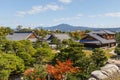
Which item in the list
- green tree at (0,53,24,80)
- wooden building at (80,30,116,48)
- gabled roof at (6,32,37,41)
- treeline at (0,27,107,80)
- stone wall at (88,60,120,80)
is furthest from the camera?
gabled roof at (6,32,37,41)

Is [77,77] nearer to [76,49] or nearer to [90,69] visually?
[90,69]

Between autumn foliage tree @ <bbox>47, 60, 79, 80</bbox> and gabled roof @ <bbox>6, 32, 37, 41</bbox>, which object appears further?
gabled roof @ <bbox>6, 32, 37, 41</bbox>

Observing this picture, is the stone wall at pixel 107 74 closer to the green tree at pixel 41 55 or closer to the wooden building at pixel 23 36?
the green tree at pixel 41 55

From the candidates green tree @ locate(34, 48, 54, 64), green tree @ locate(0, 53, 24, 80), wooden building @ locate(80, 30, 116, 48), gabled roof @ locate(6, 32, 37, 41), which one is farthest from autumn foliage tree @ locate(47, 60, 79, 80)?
gabled roof @ locate(6, 32, 37, 41)

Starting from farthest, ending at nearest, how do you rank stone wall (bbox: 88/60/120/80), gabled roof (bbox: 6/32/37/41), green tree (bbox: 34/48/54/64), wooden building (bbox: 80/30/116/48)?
gabled roof (bbox: 6/32/37/41)
wooden building (bbox: 80/30/116/48)
green tree (bbox: 34/48/54/64)
stone wall (bbox: 88/60/120/80)

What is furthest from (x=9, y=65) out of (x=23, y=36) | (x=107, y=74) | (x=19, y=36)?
(x=19, y=36)

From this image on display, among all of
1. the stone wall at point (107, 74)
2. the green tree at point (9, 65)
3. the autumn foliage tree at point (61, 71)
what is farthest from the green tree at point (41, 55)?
the stone wall at point (107, 74)

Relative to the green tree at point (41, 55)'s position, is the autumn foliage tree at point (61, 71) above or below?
below

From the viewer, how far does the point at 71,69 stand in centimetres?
2541

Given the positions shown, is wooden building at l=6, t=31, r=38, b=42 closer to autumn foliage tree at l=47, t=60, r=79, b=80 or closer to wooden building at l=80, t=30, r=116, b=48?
wooden building at l=80, t=30, r=116, b=48

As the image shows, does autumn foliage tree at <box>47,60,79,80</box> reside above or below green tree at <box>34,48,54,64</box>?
below

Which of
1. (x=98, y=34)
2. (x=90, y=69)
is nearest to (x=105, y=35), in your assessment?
(x=98, y=34)

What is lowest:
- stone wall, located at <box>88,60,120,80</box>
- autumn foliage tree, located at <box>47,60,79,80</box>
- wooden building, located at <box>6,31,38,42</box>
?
autumn foliage tree, located at <box>47,60,79,80</box>

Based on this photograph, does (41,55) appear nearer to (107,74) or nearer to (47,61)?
(47,61)
